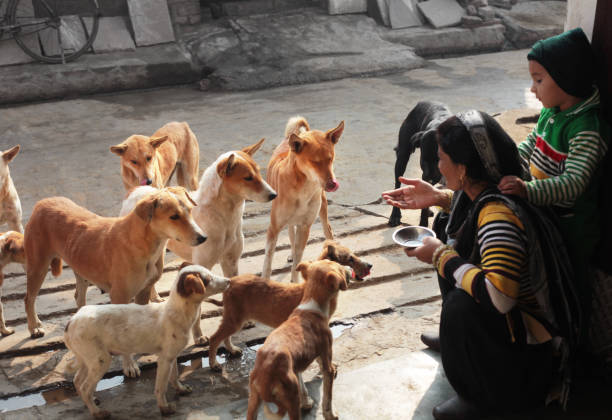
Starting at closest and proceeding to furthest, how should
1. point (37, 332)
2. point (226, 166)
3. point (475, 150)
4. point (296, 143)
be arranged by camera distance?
point (475, 150) → point (226, 166) → point (37, 332) → point (296, 143)

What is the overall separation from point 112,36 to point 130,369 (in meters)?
9.20

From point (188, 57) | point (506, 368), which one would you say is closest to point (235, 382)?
point (506, 368)

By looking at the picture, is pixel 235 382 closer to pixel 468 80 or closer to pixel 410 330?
pixel 410 330

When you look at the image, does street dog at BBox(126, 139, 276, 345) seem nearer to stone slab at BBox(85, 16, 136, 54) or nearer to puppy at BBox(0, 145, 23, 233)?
puppy at BBox(0, 145, 23, 233)

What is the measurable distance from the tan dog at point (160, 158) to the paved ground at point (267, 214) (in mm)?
742

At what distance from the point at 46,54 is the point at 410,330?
925 cm

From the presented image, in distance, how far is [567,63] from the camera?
3.12m

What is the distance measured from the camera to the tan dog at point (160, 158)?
561 centimetres

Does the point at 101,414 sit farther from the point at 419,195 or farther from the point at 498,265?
the point at 498,265

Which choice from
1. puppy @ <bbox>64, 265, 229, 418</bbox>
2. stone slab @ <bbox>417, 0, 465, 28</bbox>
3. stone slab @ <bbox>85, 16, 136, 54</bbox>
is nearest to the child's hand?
puppy @ <bbox>64, 265, 229, 418</bbox>

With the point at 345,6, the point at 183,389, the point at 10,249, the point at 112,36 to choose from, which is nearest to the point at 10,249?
the point at 10,249

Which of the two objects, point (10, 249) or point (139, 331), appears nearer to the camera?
point (139, 331)

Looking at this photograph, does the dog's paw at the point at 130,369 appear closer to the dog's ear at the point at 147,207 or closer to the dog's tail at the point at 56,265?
the dog's ear at the point at 147,207

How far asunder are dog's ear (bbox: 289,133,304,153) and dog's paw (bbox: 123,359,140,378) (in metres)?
1.79
